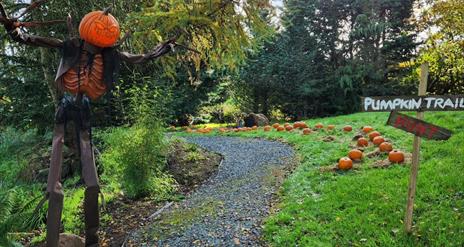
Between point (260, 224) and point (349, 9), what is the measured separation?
53.7 ft

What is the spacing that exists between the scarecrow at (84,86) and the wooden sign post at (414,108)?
245 centimetres

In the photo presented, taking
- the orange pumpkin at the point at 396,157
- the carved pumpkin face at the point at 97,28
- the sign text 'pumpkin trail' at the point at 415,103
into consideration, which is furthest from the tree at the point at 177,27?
the orange pumpkin at the point at 396,157

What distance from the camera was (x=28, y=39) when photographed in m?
2.37

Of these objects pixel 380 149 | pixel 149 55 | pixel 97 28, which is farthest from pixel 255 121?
pixel 97 28

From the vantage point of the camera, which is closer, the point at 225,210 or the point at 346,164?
the point at 225,210

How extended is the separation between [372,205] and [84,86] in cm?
357

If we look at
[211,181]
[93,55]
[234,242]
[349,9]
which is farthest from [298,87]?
[93,55]

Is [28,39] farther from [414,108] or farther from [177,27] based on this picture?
[414,108]

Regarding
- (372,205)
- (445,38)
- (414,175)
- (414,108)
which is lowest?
(372,205)

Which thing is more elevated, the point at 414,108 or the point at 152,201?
the point at 414,108

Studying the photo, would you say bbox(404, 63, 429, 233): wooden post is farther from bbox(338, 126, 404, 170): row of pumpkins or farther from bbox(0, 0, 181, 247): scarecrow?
bbox(0, 0, 181, 247): scarecrow

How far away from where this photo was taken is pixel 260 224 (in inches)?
168

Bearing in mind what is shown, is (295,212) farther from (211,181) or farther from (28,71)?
(28,71)

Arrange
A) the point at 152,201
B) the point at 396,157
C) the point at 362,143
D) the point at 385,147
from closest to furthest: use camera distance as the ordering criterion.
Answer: the point at 152,201 → the point at 396,157 → the point at 385,147 → the point at 362,143
